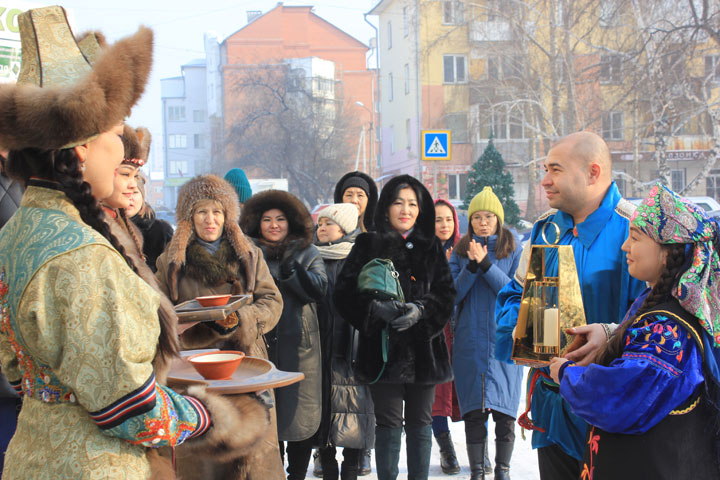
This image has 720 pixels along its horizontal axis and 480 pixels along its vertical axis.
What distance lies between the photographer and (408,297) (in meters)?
4.55

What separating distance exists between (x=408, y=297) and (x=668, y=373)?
238 cm

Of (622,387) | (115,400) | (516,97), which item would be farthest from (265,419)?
(516,97)

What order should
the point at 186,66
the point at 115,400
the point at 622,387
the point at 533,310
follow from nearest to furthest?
the point at 115,400 → the point at 622,387 → the point at 533,310 → the point at 186,66

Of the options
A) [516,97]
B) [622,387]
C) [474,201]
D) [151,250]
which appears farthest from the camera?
[516,97]

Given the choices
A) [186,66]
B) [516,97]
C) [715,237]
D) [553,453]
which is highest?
[186,66]

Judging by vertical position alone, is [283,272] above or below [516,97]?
below

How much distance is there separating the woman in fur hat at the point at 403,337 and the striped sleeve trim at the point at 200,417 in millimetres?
2432

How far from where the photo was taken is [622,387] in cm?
233

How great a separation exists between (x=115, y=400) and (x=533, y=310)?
178 cm

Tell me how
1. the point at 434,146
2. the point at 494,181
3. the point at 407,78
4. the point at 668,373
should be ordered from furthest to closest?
1. the point at 407,78
2. the point at 494,181
3. the point at 434,146
4. the point at 668,373

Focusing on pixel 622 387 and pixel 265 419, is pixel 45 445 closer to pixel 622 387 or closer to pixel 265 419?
pixel 265 419

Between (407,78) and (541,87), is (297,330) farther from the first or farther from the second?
(407,78)

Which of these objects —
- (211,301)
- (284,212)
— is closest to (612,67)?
(284,212)

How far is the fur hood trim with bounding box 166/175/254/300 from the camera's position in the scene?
408cm
